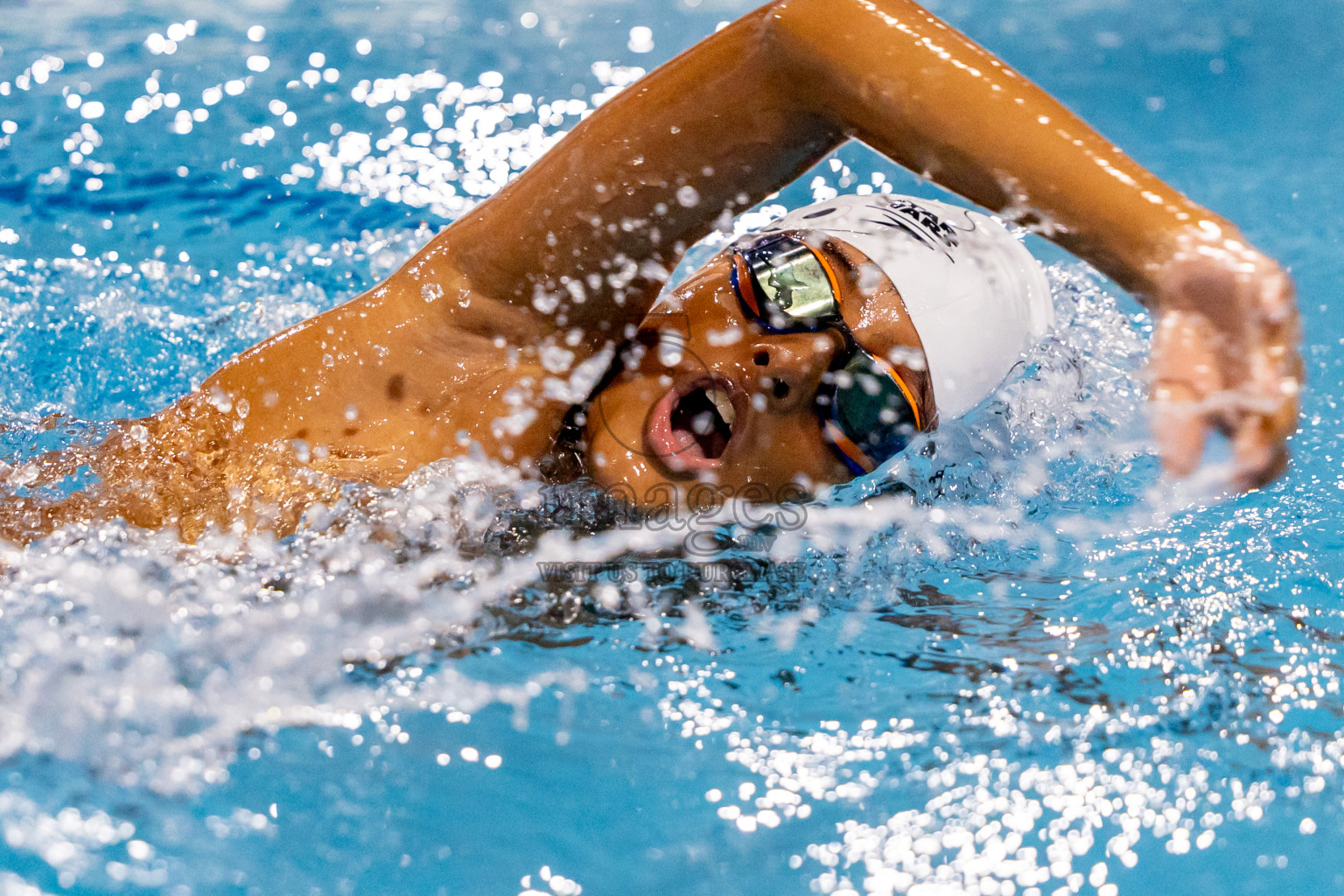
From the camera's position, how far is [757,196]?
1264mm

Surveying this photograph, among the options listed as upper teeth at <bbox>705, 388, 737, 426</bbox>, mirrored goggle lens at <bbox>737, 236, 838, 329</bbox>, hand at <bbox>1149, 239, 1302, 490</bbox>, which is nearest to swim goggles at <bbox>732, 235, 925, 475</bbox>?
mirrored goggle lens at <bbox>737, 236, 838, 329</bbox>

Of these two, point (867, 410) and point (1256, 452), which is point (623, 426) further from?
point (1256, 452)

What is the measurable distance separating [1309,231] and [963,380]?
1.80 metres

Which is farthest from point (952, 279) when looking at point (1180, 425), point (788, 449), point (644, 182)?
point (1180, 425)

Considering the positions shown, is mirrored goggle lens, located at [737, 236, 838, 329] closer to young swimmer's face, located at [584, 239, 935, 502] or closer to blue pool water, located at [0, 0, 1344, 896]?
young swimmer's face, located at [584, 239, 935, 502]

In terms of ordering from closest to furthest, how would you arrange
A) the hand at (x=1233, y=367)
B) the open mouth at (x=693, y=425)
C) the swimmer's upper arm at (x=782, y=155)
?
the hand at (x=1233, y=367)
the swimmer's upper arm at (x=782, y=155)
the open mouth at (x=693, y=425)

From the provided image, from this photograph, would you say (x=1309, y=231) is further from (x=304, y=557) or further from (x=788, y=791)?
(x=304, y=557)

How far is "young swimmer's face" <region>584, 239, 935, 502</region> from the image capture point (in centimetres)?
136

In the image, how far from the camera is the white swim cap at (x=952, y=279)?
4.67 feet

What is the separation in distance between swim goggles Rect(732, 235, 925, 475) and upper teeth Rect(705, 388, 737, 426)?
103mm

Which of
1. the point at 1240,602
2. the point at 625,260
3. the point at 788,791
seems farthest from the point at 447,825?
the point at 1240,602

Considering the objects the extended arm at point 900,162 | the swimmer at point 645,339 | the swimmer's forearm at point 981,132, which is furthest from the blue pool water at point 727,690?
the swimmer's forearm at point 981,132

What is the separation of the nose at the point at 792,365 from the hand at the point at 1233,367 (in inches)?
18.9

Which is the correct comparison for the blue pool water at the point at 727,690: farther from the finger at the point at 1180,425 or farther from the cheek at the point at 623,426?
the finger at the point at 1180,425
